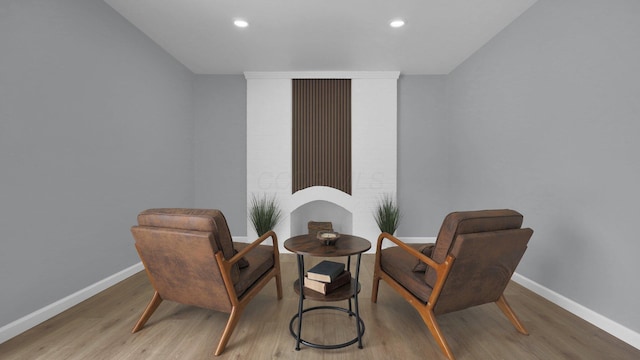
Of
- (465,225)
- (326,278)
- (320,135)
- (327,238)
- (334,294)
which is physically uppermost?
(320,135)

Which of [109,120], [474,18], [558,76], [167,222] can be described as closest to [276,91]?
[109,120]

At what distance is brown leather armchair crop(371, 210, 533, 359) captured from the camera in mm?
1786

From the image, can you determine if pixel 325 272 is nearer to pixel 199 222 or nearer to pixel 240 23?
pixel 199 222

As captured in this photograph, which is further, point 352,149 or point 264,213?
point 352,149

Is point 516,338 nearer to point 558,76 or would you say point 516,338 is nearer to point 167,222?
point 558,76

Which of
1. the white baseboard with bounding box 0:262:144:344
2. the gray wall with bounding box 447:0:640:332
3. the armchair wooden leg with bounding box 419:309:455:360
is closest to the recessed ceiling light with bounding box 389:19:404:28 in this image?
the gray wall with bounding box 447:0:640:332

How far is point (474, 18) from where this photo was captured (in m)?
3.05

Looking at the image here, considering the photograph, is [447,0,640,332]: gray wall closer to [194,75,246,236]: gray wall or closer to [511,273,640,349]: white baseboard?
[511,273,640,349]: white baseboard

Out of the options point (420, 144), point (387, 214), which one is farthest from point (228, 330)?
point (420, 144)

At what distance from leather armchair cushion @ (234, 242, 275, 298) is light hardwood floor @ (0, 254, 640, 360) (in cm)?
36

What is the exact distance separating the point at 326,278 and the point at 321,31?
9.01ft

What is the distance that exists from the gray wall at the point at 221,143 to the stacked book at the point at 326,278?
288 centimetres

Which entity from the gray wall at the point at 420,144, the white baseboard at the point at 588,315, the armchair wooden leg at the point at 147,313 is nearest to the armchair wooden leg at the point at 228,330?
the armchair wooden leg at the point at 147,313

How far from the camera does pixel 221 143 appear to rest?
15.6 ft
